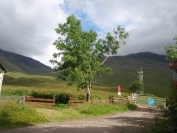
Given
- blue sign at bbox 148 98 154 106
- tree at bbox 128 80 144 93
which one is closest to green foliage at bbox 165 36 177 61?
blue sign at bbox 148 98 154 106

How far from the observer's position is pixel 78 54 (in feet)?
95.9

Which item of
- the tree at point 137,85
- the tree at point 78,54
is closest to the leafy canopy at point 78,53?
the tree at point 78,54

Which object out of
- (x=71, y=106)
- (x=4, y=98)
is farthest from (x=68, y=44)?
(x=4, y=98)

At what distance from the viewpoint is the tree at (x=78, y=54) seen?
1113 inches

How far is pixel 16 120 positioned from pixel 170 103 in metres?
11.5

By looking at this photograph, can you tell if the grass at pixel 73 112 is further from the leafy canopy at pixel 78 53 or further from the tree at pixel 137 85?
the tree at pixel 137 85

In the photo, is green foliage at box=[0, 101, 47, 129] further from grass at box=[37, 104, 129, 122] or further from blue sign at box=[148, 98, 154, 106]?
blue sign at box=[148, 98, 154, 106]

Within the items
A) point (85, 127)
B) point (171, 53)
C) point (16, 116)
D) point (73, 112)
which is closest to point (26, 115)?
point (16, 116)

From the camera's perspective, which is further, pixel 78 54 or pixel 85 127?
pixel 78 54

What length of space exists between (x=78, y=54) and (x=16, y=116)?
1492 centimetres

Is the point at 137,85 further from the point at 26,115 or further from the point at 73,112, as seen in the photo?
the point at 26,115

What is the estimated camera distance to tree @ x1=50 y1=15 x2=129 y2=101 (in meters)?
28.3

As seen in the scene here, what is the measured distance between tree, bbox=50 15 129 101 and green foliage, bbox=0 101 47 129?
10.4m

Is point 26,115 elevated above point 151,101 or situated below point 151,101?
below
